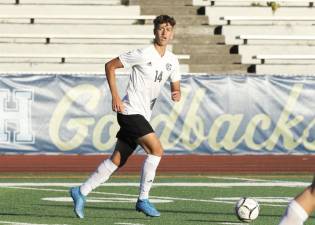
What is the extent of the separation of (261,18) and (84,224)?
55.9 feet

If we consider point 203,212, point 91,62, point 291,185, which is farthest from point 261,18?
point 203,212

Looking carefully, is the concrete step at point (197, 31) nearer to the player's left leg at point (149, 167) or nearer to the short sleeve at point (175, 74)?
the short sleeve at point (175, 74)

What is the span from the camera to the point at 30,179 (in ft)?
57.1

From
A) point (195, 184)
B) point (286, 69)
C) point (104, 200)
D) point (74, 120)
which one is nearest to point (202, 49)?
point (286, 69)

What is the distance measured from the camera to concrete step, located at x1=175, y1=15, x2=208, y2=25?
27.5m

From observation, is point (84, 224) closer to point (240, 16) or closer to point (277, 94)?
point (277, 94)

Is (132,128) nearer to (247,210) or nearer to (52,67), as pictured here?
(247,210)

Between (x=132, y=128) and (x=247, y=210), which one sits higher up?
(x=132, y=128)

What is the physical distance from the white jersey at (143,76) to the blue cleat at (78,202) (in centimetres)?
98

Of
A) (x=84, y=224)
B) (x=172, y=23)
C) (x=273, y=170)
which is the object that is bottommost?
(x=273, y=170)

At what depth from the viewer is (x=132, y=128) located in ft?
37.9

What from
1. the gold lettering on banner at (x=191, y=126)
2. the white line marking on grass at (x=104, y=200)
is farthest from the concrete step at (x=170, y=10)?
the white line marking on grass at (x=104, y=200)

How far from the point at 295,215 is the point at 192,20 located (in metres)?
20.4

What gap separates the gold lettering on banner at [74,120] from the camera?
69.6 ft
